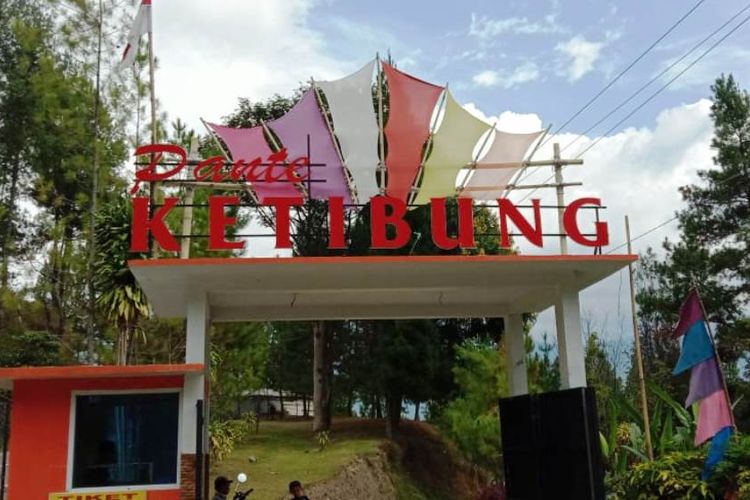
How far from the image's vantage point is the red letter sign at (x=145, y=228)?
30.8ft

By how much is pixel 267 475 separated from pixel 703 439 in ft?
43.8

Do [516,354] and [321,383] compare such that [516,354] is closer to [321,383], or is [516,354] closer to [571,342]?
[571,342]

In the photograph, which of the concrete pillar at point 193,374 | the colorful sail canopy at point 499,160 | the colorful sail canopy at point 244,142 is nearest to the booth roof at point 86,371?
the concrete pillar at point 193,374

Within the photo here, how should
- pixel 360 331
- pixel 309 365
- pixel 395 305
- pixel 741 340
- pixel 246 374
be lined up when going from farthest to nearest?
pixel 309 365, pixel 360 331, pixel 741 340, pixel 246 374, pixel 395 305

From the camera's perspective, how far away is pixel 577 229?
32.8 feet

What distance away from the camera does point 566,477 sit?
9227 millimetres

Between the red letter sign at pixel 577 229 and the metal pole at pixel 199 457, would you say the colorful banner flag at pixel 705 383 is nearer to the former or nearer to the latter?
the red letter sign at pixel 577 229

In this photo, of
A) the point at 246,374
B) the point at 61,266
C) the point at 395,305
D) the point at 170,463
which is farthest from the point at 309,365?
the point at 170,463

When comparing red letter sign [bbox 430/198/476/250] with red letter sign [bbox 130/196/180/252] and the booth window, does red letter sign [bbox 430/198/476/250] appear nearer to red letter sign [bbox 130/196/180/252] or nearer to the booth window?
red letter sign [bbox 130/196/180/252]

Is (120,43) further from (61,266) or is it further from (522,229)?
(522,229)

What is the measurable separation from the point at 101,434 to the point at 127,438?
0.30 metres

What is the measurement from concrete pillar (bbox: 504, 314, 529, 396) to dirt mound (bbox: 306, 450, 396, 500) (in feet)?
28.3

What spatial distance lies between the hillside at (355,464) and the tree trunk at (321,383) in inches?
21.6

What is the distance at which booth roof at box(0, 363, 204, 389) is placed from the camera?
344 inches
